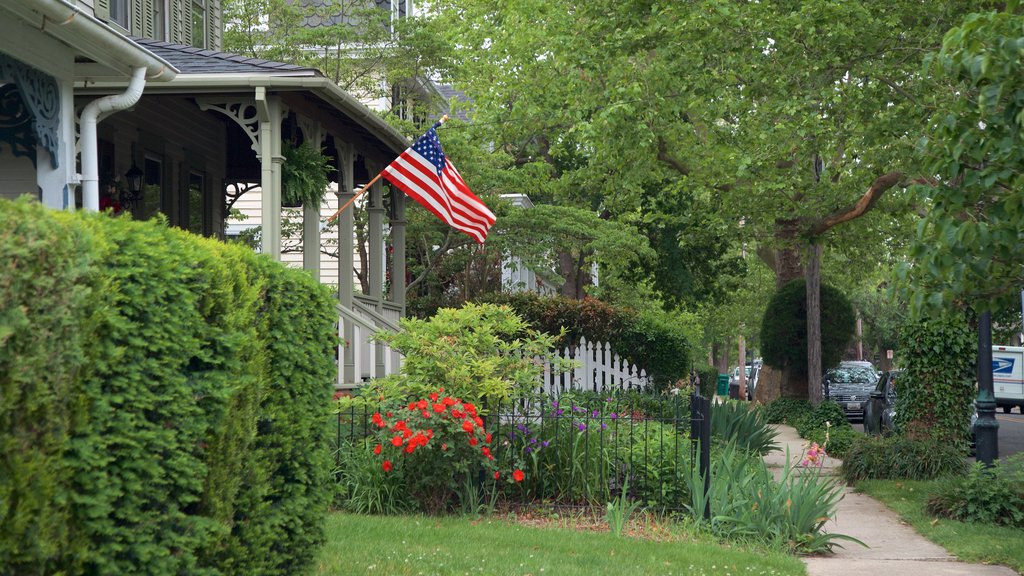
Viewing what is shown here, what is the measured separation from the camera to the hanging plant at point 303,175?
511 inches

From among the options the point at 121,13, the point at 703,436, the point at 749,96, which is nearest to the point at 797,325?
the point at 749,96

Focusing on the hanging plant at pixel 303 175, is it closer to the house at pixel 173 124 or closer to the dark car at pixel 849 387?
the house at pixel 173 124

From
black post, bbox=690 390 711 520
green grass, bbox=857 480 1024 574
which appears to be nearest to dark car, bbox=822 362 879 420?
green grass, bbox=857 480 1024 574

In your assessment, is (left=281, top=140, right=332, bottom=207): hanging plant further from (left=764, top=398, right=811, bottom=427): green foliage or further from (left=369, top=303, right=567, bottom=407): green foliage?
(left=764, top=398, right=811, bottom=427): green foliage

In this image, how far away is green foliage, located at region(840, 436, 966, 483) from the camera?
14.1 metres

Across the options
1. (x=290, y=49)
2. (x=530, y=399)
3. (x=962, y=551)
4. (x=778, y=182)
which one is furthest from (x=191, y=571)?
(x=290, y=49)

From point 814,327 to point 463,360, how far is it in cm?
1717

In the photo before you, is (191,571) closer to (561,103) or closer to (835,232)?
(561,103)

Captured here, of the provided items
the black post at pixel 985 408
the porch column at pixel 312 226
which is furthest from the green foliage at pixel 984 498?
the porch column at pixel 312 226

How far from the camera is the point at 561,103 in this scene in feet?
66.0

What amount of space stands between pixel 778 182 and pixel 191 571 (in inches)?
607

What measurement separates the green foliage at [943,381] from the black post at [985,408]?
259 centimetres

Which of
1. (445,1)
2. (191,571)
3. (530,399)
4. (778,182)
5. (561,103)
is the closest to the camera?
(191,571)

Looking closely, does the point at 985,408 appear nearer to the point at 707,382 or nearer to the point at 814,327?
the point at 814,327
